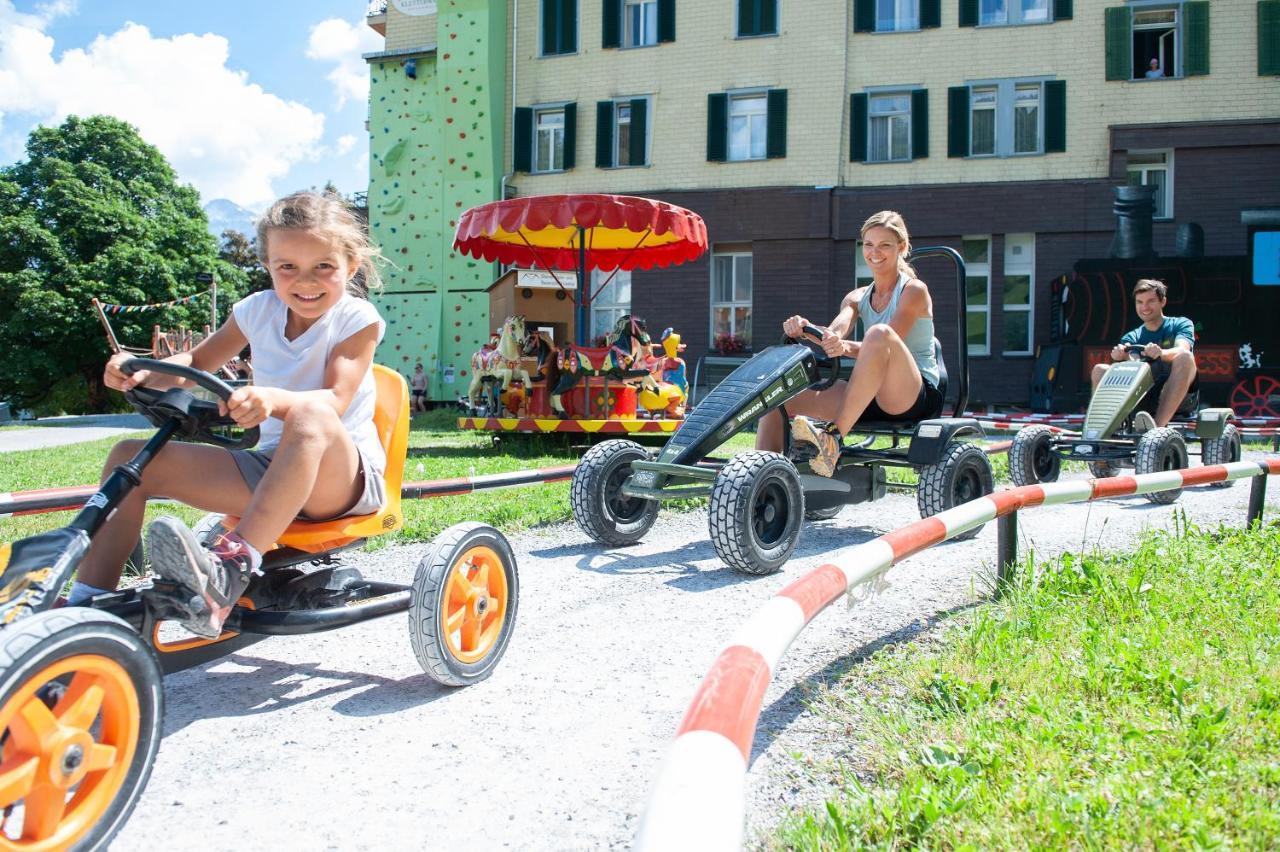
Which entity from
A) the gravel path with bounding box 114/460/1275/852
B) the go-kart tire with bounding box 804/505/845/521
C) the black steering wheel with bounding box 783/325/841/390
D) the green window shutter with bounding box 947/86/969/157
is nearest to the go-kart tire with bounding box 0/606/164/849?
the gravel path with bounding box 114/460/1275/852

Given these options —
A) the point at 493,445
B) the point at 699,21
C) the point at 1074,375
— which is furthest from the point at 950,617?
the point at 699,21

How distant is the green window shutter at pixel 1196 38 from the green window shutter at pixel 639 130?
10248 millimetres

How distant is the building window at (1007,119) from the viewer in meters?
18.3

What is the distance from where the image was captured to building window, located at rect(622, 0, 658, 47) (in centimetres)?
2008

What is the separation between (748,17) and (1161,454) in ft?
50.9

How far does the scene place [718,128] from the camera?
63.1 feet

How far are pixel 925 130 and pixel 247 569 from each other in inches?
730

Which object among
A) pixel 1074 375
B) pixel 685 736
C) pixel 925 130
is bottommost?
pixel 685 736

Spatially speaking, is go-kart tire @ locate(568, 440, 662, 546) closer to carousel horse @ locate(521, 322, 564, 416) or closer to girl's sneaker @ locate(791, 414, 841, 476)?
girl's sneaker @ locate(791, 414, 841, 476)

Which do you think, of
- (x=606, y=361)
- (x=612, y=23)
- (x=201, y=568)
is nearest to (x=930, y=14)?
(x=612, y=23)

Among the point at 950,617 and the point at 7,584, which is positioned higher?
the point at 7,584

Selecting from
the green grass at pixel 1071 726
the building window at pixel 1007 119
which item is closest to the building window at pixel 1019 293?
the building window at pixel 1007 119

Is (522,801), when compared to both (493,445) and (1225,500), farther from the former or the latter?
(493,445)

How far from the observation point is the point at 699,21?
19609mm
